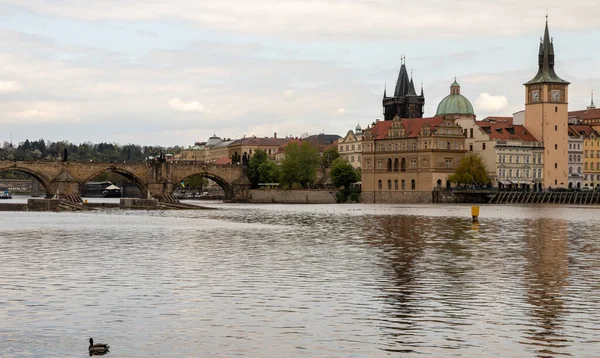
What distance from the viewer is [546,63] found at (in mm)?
167500

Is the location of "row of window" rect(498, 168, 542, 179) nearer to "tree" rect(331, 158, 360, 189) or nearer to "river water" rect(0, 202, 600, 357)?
"tree" rect(331, 158, 360, 189)

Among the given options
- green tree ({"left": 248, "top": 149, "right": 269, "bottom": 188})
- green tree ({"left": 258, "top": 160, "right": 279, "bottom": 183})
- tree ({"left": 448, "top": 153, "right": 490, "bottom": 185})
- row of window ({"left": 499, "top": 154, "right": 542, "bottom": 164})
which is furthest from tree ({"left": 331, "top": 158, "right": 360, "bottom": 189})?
row of window ({"left": 499, "top": 154, "right": 542, "bottom": 164})

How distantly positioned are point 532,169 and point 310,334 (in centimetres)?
15491

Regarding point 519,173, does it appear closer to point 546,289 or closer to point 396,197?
point 396,197

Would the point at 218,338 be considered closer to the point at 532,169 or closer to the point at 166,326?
the point at 166,326

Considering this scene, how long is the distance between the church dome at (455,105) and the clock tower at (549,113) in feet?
60.2

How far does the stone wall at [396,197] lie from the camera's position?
16275 cm

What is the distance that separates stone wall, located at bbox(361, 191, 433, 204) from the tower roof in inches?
→ 1073

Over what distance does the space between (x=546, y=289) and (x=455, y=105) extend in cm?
16362

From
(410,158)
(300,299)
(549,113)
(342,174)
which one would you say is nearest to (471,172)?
(410,158)

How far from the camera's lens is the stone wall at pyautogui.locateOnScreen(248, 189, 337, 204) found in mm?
168375

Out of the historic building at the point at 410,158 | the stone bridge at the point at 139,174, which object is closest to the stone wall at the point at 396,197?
the historic building at the point at 410,158

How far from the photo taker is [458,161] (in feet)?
550

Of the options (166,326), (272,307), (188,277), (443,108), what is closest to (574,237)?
(188,277)
